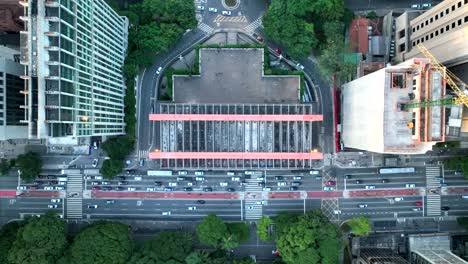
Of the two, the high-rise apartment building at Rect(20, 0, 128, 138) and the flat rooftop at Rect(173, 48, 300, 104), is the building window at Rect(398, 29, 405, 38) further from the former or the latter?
the high-rise apartment building at Rect(20, 0, 128, 138)

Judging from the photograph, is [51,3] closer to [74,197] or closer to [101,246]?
[101,246]

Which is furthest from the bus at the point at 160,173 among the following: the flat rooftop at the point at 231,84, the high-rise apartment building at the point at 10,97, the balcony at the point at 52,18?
the balcony at the point at 52,18

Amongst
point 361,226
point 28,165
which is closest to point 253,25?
point 361,226

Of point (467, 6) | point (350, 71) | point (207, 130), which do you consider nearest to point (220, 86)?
point (207, 130)

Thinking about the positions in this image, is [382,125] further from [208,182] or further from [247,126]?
[208,182]

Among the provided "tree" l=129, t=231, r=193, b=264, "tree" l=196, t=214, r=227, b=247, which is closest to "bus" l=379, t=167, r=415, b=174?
"tree" l=196, t=214, r=227, b=247

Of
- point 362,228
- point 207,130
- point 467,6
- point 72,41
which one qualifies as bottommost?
point 362,228
